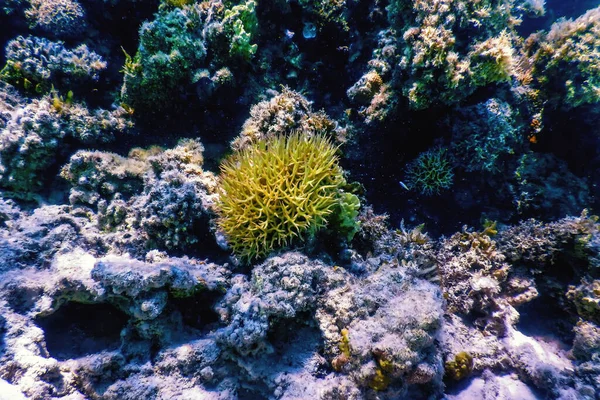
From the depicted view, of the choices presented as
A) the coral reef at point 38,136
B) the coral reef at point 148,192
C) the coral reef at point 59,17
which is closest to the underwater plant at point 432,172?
the coral reef at point 148,192

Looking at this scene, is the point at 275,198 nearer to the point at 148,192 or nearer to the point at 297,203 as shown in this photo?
the point at 297,203

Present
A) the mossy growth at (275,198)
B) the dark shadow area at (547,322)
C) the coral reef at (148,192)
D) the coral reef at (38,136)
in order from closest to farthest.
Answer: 1. the mossy growth at (275,198)
2. the coral reef at (148,192)
3. the dark shadow area at (547,322)
4. the coral reef at (38,136)

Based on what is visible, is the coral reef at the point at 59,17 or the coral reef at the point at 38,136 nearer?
the coral reef at the point at 38,136

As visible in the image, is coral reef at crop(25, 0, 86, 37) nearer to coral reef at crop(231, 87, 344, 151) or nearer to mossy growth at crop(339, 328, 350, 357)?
coral reef at crop(231, 87, 344, 151)

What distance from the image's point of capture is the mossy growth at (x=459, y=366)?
367 centimetres

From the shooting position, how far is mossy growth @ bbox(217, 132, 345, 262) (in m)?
3.65

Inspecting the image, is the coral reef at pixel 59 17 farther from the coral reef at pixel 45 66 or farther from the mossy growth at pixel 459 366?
the mossy growth at pixel 459 366

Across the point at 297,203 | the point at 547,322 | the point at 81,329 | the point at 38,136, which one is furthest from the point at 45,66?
the point at 547,322

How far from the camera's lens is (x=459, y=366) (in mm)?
3668

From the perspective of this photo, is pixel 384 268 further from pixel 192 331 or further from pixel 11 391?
pixel 11 391

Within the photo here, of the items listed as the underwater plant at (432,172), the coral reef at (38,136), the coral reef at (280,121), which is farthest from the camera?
the underwater plant at (432,172)

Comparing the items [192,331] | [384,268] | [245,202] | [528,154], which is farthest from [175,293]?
[528,154]

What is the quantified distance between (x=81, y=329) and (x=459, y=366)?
14.8 feet

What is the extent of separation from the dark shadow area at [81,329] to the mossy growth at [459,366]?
12.8 feet
